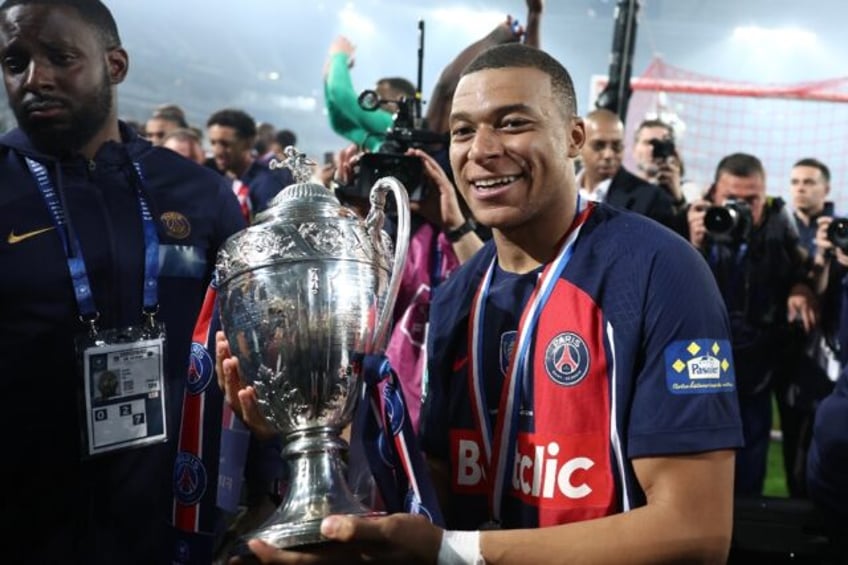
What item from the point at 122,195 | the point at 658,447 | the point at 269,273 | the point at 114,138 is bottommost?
the point at 658,447

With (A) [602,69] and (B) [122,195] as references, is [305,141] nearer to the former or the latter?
(A) [602,69]

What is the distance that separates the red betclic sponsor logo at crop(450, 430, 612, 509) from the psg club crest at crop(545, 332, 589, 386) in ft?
0.30

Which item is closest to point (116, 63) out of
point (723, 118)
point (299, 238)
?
point (299, 238)

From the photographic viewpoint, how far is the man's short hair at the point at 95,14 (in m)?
1.76

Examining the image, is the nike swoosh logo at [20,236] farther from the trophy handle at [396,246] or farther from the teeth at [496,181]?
the teeth at [496,181]

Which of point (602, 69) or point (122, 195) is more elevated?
point (602, 69)

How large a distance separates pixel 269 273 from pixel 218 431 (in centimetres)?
45

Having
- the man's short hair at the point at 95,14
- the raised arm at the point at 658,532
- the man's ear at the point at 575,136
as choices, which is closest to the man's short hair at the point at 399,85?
the man's short hair at the point at 95,14

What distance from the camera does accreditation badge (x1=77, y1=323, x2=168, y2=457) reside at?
1.69m

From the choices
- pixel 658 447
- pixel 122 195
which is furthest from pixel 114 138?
pixel 658 447

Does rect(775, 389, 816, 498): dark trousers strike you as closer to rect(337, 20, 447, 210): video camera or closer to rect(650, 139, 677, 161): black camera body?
rect(650, 139, 677, 161): black camera body

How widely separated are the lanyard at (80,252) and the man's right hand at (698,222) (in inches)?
90.9

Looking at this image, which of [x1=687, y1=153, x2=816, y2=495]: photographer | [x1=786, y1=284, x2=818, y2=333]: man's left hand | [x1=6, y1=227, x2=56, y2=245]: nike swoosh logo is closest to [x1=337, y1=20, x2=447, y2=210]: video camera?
[x1=6, y1=227, x2=56, y2=245]: nike swoosh logo

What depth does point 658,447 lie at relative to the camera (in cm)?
131
